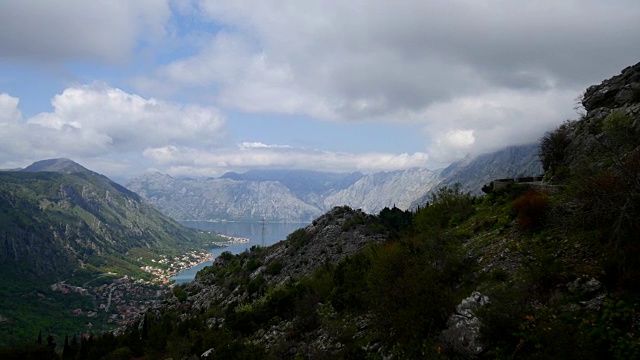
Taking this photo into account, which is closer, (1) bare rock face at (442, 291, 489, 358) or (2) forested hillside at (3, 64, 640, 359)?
(2) forested hillside at (3, 64, 640, 359)

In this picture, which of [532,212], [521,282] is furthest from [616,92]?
[521,282]

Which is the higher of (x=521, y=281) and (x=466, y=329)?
(x=521, y=281)

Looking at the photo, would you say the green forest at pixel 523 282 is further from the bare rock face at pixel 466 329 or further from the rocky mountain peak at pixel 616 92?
the rocky mountain peak at pixel 616 92

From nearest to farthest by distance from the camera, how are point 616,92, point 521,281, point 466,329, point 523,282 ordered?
1. point 466,329
2. point 523,282
3. point 521,281
4. point 616,92

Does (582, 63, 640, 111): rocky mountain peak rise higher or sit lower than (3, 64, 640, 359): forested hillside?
higher

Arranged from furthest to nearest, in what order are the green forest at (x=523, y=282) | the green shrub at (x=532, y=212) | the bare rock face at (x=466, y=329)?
the green shrub at (x=532, y=212) → the bare rock face at (x=466, y=329) → the green forest at (x=523, y=282)

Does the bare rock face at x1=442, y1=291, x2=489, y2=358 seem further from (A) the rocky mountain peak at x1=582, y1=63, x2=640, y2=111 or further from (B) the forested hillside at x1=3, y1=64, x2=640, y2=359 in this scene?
(A) the rocky mountain peak at x1=582, y1=63, x2=640, y2=111

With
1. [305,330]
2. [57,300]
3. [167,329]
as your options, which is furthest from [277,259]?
[57,300]

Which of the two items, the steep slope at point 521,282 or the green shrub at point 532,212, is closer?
the steep slope at point 521,282

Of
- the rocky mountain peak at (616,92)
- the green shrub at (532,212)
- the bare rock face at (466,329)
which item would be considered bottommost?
the bare rock face at (466,329)

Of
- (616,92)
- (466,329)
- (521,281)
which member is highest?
(616,92)

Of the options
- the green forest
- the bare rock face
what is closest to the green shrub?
the green forest

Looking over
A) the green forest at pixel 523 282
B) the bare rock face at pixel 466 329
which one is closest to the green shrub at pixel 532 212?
the green forest at pixel 523 282

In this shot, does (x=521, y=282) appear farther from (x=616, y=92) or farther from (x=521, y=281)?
(x=616, y=92)
